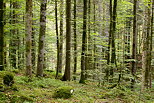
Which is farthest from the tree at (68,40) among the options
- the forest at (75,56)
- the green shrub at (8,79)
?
the green shrub at (8,79)

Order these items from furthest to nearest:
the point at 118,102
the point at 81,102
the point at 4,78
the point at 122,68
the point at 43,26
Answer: the point at 43,26, the point at 122,68, the point at 118,102, the point at 81,102, the point at 4,78

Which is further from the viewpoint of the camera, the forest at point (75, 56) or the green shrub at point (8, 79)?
the forest at point (75, 56)

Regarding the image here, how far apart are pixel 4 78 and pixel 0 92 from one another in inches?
32.0

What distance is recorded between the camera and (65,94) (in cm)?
815

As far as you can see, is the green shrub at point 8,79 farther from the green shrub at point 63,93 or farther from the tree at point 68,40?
the tree at point 68,40

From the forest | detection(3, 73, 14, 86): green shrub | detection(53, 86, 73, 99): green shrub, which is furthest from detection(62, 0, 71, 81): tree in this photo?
detection(3, 73, 14, 86): green shrub

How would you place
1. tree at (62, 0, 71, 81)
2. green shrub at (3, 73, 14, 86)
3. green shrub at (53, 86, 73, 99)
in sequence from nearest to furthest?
green shrub at (3, 73, 14, 86)
green shrub at (53, 86, 73, 99)
tree at (62, 0, 71, 81)

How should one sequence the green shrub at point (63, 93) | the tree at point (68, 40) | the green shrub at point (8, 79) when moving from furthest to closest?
1. the tree at point (68, 40)
2. the green shrub at point (63, 93)
3. the green shrub at point (8, 79)

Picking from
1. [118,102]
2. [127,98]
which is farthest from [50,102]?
[127,98]

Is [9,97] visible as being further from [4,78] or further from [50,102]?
[50,102]

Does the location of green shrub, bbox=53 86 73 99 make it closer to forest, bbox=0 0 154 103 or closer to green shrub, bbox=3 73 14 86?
forest, bbox=0 0 154 103

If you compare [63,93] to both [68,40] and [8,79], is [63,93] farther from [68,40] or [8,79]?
[68,40]

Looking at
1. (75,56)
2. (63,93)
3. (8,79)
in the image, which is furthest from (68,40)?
(8,79)

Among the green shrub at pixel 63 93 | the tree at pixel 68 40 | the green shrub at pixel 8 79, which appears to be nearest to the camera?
the green shrub at pixel 8 79
